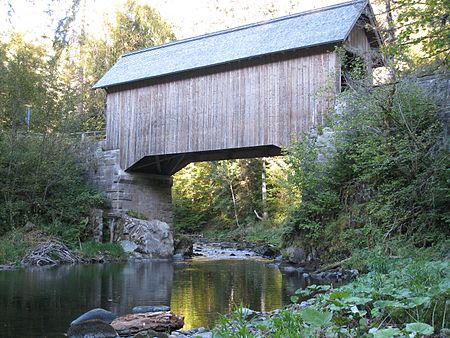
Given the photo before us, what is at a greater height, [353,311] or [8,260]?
[353,311]

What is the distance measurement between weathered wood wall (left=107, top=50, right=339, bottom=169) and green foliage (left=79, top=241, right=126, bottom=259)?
2.94m

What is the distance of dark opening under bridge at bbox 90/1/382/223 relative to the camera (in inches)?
500

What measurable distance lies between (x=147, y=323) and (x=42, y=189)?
1130cm

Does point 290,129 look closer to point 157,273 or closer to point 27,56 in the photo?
point 157,273

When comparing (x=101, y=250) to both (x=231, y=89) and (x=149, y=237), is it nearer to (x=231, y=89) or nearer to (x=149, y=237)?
(x=149, y=237)

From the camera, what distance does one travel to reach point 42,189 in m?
15.3

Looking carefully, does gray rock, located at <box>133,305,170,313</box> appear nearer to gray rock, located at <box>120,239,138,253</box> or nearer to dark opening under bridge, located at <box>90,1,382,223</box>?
dark opening under bridge, located at <box>90,1,382,223</box>

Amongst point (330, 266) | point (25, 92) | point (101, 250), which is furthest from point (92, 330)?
point (25, 92)

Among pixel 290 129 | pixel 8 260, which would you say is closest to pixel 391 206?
pixel 290 129

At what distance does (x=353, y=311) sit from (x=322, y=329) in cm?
26

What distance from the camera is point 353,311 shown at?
3.13m

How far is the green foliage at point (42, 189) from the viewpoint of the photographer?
1448 cm

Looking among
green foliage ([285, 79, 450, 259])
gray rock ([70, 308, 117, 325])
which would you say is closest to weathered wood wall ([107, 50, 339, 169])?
green foliage ([285, 79, 450, 259])

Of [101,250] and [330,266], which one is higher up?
[330,266]
